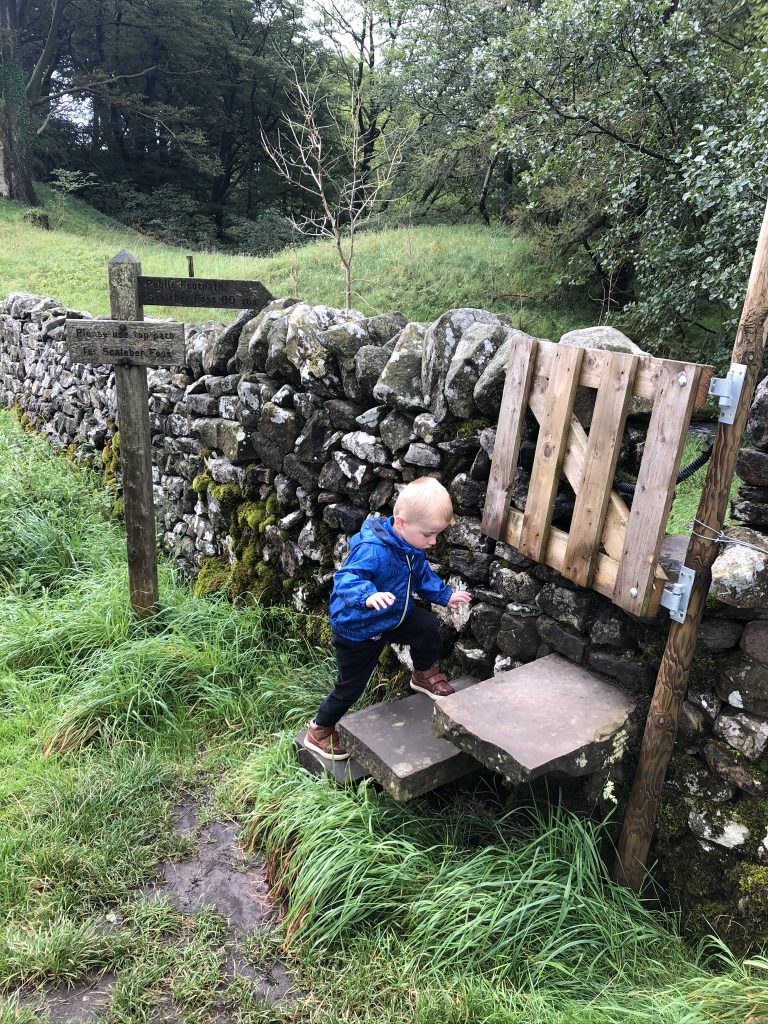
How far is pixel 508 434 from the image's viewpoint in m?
2.94

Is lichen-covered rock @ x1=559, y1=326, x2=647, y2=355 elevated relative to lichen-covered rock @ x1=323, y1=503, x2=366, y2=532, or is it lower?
elevated

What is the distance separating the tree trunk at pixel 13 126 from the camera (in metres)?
25.2

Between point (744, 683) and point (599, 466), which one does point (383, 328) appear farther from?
point (744, 683)

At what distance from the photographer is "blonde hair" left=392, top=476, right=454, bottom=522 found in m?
2.78

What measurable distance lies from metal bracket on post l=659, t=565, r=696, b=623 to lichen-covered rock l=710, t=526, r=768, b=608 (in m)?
0.10

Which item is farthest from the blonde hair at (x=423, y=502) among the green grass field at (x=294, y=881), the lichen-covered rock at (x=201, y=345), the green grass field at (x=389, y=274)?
the green grass field at (x=389, y=274)

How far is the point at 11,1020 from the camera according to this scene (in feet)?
7.36

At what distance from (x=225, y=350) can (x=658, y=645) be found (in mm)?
3791

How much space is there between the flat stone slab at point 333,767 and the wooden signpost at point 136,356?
188 centimetres

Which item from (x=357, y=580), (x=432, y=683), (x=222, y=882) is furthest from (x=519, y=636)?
(x=222, y=882)

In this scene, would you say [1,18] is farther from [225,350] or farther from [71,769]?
[71,769]

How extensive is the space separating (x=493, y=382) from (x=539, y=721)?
4.94ft

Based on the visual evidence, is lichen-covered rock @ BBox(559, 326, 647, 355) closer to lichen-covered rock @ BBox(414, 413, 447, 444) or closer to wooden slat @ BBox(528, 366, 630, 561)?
wooden slat @ BBox(528, 366, 630, 561)

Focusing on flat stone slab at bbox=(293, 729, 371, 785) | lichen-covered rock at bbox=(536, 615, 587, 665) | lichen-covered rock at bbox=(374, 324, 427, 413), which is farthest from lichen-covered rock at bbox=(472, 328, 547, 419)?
flat stone slab at bbox=(293, 729, 371, 785)
